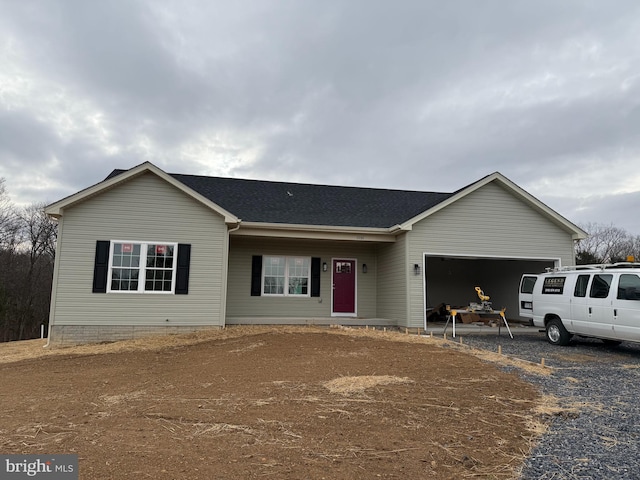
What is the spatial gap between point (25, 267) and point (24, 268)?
0.13 m

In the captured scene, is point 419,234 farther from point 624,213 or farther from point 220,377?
point 624,213

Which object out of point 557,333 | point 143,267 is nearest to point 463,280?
point 557,333

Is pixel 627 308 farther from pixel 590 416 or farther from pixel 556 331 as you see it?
pixel 590 416

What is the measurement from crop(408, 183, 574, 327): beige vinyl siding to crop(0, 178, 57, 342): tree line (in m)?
24.9

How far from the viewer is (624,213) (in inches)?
1625

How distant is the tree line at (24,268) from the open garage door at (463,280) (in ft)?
80.3

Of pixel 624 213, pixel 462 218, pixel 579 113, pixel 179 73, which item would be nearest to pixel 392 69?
pixel 462 218

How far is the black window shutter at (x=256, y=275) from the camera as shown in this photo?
42.9 feet

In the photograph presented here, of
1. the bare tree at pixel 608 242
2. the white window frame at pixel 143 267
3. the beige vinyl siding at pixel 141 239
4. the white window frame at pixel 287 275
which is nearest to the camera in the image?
the beige vinyl siding at pixel 141 239

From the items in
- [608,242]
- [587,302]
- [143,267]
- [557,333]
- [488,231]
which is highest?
[608,242]

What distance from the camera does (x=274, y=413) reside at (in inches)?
179

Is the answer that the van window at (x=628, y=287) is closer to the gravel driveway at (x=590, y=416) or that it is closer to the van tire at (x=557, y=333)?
the gravel driveway at (x=590, y=416)

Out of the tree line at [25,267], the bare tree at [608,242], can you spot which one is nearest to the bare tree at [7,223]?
the tree line at [25,267]

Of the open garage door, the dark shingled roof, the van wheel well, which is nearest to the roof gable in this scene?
the dark shingled roof
